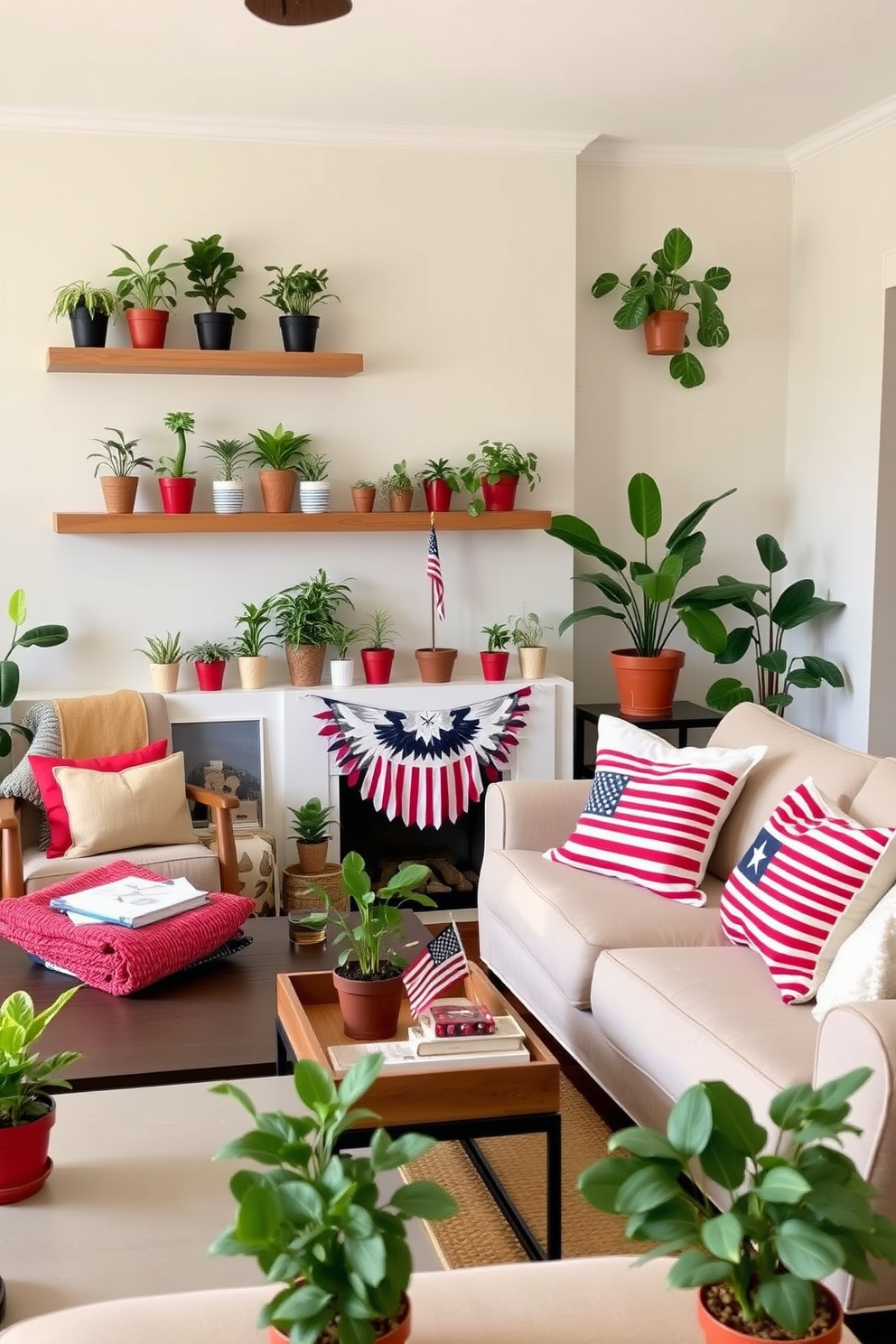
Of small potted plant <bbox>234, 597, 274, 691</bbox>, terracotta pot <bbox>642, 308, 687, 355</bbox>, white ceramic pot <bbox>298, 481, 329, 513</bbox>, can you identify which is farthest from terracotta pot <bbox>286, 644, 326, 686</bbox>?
terracotta pot <bbox>642, 308, 687, 355</bbox>

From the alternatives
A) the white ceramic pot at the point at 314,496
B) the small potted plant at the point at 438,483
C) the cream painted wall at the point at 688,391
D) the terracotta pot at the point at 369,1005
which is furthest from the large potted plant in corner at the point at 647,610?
the terracotta pot at the point at 369,1005

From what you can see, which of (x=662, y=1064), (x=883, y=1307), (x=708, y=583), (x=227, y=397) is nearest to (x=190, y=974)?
(x=662, y=1064)

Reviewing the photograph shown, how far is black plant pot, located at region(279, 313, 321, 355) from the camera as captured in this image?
14.9 feet

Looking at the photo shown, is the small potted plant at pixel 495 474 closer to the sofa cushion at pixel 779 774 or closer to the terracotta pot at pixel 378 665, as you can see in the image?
the terracotta pot at pixel 378 665

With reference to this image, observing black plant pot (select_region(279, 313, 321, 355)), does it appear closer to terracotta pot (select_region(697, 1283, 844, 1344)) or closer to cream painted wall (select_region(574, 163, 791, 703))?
cream painted wall (select_region(574, 163, 791, 703))

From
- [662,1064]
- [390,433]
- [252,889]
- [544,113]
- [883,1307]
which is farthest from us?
[390,433]

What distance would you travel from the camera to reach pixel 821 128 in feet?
15.7

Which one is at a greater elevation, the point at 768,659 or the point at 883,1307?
the point at 768,659

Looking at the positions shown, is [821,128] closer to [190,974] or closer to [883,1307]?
[190,974]

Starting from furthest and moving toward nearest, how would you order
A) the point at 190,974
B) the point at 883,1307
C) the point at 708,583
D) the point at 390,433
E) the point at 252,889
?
the point at 708,583 < the point at 390,433 < the point at 252,889 < the point at 190,974 < the point at 883,1307

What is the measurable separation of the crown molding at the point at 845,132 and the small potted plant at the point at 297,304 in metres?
1.87

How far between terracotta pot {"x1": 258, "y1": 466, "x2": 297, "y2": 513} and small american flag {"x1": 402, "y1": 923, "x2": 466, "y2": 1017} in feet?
7.89

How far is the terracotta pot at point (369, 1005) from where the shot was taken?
2.46 meters

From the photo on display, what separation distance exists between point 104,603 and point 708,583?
2.31 meters
